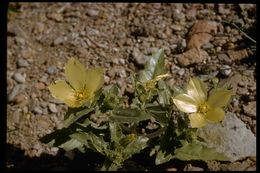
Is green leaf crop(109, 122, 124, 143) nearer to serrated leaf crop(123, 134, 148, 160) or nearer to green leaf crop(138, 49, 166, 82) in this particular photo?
serrated leaf crop(123, 134, 148, 160)

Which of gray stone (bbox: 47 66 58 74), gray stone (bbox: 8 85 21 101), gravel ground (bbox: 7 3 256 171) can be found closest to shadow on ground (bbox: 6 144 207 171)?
gravel ground (bbox: 7 3 256 171)

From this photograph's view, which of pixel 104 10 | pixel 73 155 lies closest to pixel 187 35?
pixel 104 10

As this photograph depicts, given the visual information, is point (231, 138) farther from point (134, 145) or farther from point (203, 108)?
point (134, 145)

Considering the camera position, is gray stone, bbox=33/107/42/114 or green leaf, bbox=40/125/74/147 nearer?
green leaf, bbox=40/125/74/147

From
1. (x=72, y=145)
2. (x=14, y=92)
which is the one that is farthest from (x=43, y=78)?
(x=72, y=145)

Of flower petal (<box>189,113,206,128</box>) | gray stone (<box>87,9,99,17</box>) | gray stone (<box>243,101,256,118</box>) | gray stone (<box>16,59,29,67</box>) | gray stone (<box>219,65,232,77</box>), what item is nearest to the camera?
flower petal (<box>189,113,206,128</box>)

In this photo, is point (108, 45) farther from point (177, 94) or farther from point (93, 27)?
point (177, 94)

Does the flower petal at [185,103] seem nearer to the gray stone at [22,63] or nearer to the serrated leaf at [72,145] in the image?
the serrated leaf at [72,145]
